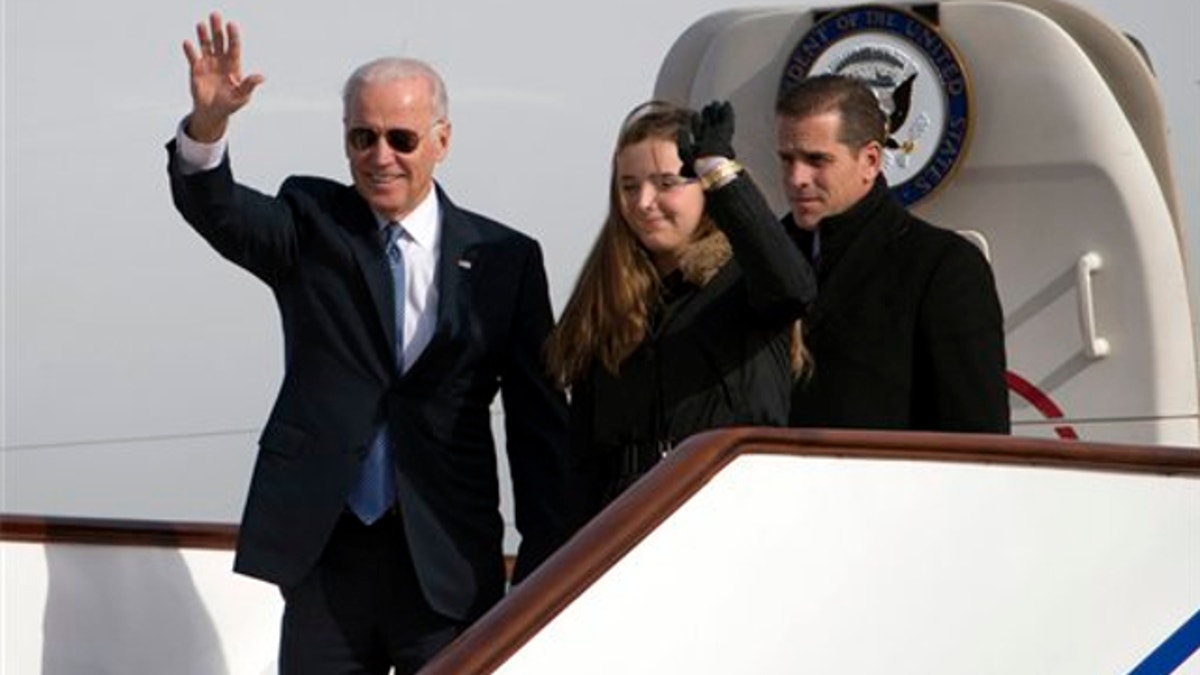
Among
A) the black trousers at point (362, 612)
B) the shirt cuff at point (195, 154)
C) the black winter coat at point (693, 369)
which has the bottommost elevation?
the black trousers at point (362, 612)

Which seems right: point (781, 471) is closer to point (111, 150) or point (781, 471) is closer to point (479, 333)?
point (479, 333)

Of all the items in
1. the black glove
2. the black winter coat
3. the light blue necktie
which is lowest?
the light blue necktie

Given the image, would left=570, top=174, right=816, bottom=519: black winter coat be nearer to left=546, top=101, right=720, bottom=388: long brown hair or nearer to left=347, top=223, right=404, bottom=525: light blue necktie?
left=546, top=101, right=720, bottom=388: long brown hair

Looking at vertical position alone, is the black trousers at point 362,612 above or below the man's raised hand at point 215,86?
below

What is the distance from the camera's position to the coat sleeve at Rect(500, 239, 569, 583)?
4418mm

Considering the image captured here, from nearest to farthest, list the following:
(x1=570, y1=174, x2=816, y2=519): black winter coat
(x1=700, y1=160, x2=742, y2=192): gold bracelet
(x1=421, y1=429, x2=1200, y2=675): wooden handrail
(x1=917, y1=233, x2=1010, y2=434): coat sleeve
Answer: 1. (x1=421, y1=429, x2=1200, y2=675): wooden handrail
2. (x1=700, y1=160, x2=742, y2=192): gold bracelet
3. (x1=570, y1=174, x2=816, y2=519): black winter coat
4. (x1=917, y1=233, x2=1010, y2=434): coat sleeve

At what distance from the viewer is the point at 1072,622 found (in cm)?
414

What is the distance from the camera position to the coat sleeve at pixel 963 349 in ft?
13.9

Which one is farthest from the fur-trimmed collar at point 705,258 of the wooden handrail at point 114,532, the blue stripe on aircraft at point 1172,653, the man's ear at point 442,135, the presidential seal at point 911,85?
the presidential seal at point 911,85

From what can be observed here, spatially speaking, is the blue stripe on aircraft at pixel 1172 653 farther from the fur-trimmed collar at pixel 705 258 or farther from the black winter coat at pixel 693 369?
the fur-trimmed collar at pixel 705 258

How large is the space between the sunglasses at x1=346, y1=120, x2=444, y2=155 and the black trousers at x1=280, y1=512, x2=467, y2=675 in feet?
1.72

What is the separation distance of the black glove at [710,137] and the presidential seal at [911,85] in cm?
182

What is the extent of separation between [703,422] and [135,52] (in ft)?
6.46

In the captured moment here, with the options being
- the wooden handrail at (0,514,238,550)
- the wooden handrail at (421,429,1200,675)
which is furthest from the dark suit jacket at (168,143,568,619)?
the wooden handrail at (0,514,238,550)
